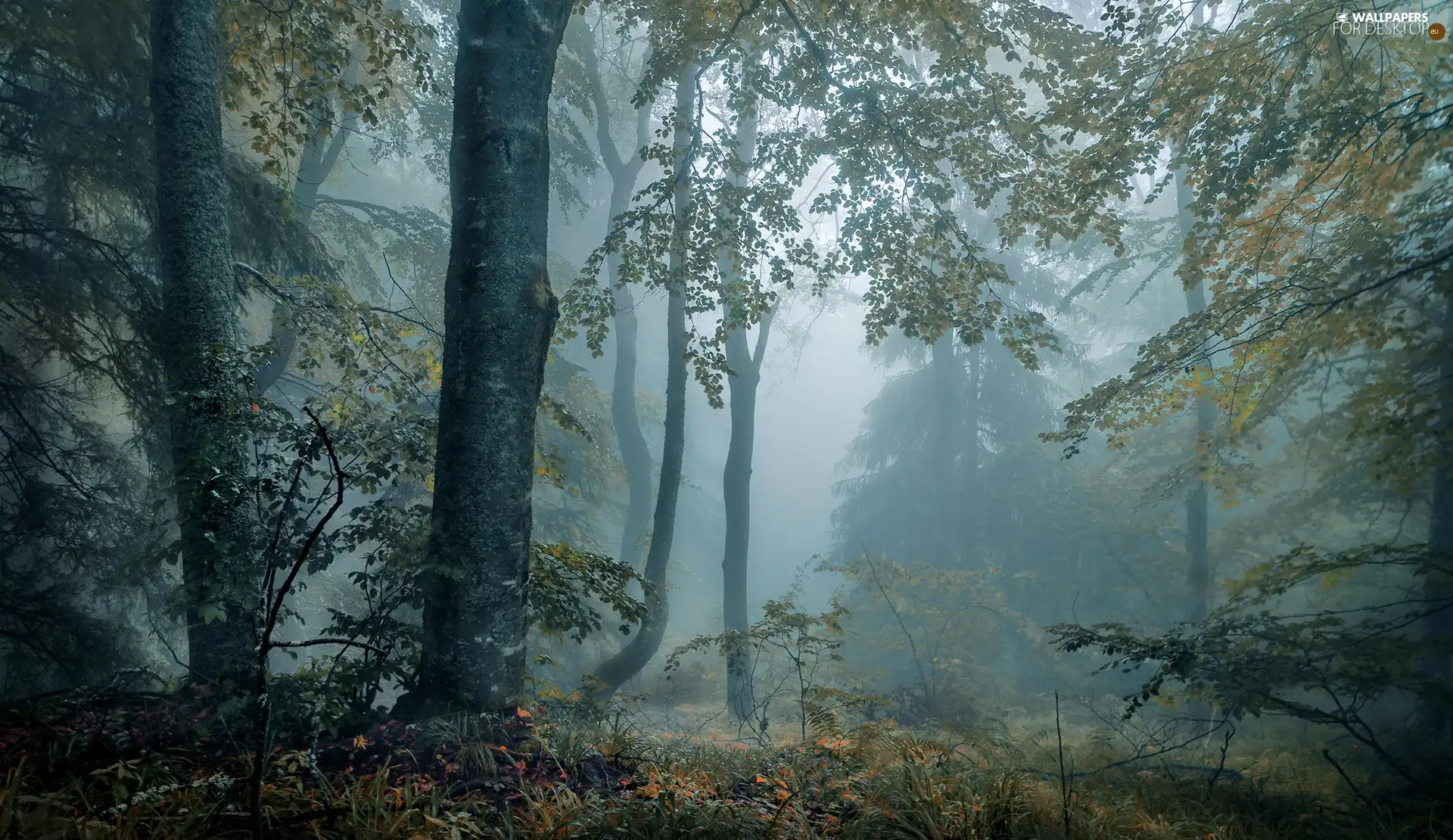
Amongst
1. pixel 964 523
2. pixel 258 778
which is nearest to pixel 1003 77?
pixel 258 778

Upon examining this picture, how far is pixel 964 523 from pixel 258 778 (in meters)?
18.7

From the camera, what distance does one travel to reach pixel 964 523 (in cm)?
1919

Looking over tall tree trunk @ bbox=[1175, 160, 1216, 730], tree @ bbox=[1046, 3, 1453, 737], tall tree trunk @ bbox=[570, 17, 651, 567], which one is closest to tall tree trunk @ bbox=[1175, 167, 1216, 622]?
tall tree trunk @ bbox=[1175, 160, 1216, 730]

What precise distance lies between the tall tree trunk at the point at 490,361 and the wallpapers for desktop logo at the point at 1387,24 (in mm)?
5988

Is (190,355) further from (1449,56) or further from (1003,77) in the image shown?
(1449,56)

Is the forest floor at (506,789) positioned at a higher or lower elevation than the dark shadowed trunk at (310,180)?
lower

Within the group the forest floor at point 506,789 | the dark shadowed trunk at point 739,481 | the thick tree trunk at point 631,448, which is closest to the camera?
the forest floor at point 506,789

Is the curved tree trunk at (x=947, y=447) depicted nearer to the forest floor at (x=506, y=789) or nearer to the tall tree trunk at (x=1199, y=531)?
the tall tree trunk at (x=1199, y=531)

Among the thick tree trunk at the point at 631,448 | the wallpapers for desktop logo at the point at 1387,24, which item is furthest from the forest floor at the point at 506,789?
the thick tree trunk at the point at 631,448

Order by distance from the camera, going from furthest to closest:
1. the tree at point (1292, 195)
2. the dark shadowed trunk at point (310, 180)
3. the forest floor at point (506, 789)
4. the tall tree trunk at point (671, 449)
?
the dark shadowed trunk at point (310, 180), the tall tree trunk at point (671, 449), the tree at point (1292, 195), the forest floor at point (506, 789)

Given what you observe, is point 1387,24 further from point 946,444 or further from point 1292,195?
point 946,444

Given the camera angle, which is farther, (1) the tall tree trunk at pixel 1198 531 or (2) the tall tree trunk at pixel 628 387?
(2) the tall tree trunk at pixel 628 387

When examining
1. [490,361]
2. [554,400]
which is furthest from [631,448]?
[490,361]

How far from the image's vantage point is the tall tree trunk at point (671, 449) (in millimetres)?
7434
